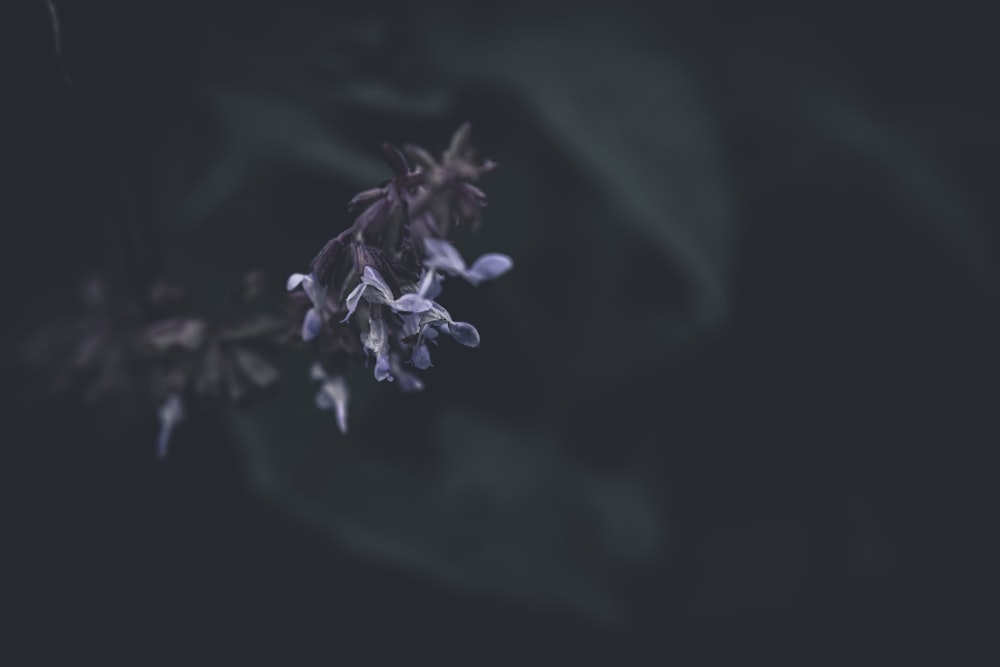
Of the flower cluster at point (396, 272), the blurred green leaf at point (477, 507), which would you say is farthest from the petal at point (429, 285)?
the blurred green leaf at point (477, 507)

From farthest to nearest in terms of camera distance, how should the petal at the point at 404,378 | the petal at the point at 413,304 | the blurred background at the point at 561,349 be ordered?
the blurred background at the point at 561,349
the petal at the point at 404,378
the petal at the point at 413,304

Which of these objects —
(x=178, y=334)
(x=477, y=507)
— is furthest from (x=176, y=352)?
(x=477, y=507)

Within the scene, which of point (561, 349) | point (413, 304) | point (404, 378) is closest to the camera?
point (413, 304)

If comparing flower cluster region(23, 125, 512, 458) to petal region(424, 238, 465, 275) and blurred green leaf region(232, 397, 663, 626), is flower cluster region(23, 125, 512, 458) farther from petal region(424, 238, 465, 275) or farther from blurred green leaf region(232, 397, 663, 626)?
blurred green leaf region(232, 397, 663, 626)

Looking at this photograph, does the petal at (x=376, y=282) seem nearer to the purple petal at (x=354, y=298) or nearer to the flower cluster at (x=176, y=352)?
the purple petal at (x=354, y=298)

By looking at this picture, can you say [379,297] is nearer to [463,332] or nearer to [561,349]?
[463,332]

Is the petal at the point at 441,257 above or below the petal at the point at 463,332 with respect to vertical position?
above

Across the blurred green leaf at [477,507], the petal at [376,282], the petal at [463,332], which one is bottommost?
the petal at [463,332]

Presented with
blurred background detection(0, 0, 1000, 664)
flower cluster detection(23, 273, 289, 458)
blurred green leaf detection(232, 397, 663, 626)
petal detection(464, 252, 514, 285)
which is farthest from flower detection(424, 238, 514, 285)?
blurred green leaf detection(232, 397, 663, 626)
